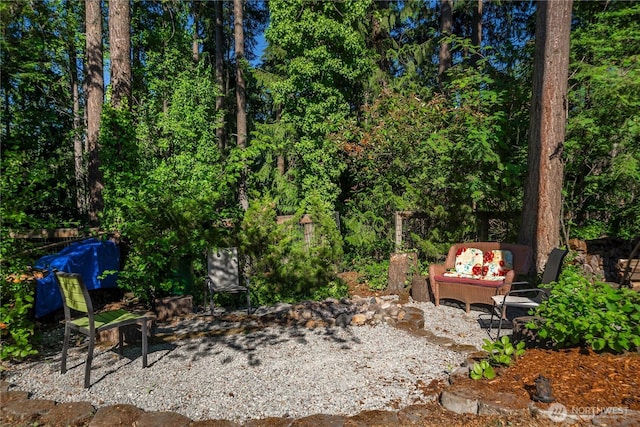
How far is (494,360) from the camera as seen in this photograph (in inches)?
126

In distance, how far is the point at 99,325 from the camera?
3.50 m

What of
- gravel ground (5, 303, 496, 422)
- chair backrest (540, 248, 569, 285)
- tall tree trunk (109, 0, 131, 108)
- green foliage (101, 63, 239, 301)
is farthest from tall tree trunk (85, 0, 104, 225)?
chair backrest (540, 248, 569, 285)

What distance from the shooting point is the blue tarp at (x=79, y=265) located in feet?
16.9

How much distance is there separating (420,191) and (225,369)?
5.64 meters

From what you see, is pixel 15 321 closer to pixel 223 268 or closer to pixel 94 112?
pixel 223 268

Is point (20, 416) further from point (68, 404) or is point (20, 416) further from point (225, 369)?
point (225, 369)

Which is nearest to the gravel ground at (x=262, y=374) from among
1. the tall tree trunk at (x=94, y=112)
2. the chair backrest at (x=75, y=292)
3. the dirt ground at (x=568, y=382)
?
the dirt ground at (x=568, y=382)

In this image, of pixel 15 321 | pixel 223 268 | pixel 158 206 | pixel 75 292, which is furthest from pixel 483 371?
pixel 158 206

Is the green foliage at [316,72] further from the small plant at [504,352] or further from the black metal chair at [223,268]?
the small plant at [504,352]

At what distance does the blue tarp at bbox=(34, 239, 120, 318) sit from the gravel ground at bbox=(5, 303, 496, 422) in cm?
72

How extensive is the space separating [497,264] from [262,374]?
13.5ft

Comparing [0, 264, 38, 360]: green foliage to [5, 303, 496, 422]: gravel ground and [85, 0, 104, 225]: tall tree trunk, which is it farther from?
[85, 0, 104, 225]: tall tree trunk

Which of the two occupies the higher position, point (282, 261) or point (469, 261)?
point (469, 261)

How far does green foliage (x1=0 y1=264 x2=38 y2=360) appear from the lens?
362 centimetres
